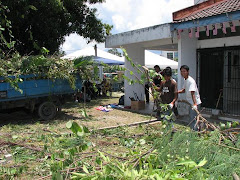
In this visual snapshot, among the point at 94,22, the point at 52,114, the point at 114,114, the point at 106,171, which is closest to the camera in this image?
the point at 106,171

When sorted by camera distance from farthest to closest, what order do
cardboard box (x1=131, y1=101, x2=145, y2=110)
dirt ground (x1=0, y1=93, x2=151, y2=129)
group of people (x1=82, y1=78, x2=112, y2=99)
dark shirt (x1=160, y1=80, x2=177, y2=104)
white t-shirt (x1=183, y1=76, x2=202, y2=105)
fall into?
group of people (x1=82, y1=78, x2=112, y2=99)
cardboard box (x1=131, y1=101, x2=145, y2=110)
dirt ground (x1=0, y1=93, x2=151, y2=129)
dark shirt (x1=160, y1=80, x2=177, y2=104)
white t-shirt (x1=183, y1=76, x2=202, y2=105)

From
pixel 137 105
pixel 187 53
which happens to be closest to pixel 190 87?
pixel 187 53

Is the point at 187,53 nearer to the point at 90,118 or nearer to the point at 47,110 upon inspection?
the point at 90,118

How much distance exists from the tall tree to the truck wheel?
3.39 meters

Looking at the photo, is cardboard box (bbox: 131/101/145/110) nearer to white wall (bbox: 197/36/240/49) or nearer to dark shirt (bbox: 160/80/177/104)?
white wall (bbox: 197/36/240/49)

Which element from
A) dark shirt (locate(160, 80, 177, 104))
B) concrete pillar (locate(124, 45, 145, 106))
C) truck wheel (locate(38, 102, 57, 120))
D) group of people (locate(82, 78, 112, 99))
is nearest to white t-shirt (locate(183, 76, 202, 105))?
dark shirt (locate(160, 80, 177, 104))

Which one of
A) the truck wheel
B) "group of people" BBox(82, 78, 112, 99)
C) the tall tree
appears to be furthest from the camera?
"group of people" BBox(82, 78, 112, 99)

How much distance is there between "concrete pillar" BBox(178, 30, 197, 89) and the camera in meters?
8.59

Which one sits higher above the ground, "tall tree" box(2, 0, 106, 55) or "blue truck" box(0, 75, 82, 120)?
"tall tree" box(2, 0, 106, 55)

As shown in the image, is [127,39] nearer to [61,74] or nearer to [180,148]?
[61,74]

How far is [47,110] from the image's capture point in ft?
28.6

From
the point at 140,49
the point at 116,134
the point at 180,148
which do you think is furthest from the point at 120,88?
the point at 180,148

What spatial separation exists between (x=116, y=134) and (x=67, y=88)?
381cm

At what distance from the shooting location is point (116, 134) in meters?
5.49
